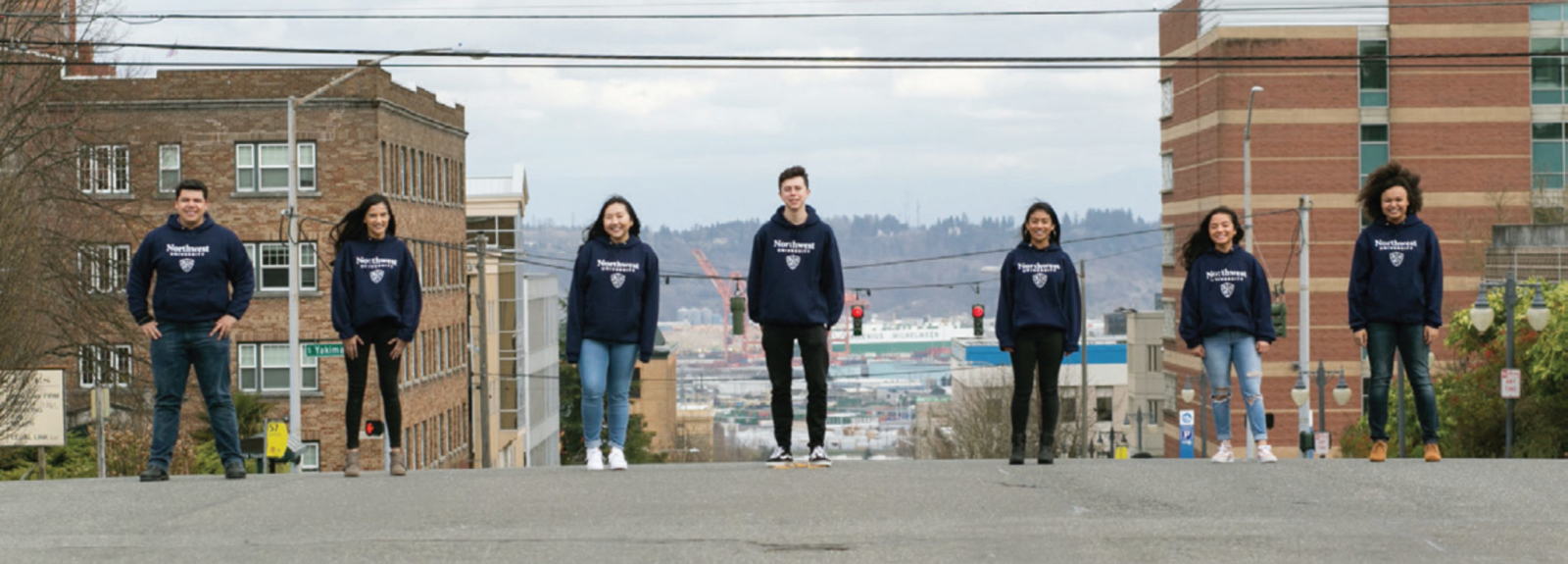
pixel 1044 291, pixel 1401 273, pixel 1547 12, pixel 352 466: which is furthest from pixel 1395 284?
pixel 1547 12

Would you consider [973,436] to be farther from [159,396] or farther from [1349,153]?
[159,396]

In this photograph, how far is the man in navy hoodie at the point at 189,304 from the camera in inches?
547

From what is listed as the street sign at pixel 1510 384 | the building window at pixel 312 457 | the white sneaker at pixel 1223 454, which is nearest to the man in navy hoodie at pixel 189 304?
the white sneaker at pixel 1223 454

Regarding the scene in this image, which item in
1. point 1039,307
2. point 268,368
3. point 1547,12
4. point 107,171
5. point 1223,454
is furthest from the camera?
point 1547,12

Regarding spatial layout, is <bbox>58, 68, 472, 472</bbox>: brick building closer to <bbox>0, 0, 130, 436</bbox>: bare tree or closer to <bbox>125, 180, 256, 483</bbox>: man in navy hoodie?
<bbox>0, 0, 130, 436</bbox>: bare tree

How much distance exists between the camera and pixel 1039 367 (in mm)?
14938

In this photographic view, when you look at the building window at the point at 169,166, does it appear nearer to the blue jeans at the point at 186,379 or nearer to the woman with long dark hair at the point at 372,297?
the blue jeans at the point at 186,379

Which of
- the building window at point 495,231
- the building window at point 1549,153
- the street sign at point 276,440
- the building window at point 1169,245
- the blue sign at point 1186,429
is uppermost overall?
the building window at point 1549,153

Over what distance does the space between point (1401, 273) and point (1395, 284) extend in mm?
94

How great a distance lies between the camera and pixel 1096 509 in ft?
40.3

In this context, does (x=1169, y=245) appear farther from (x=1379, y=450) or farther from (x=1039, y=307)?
(x=1039, y=307)

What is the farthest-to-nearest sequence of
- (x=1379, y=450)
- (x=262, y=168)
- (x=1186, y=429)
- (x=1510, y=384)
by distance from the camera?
(x=1186, y=429)
(x=262, y=168)
(x=1510, y=384)
(x=1379, y=450)

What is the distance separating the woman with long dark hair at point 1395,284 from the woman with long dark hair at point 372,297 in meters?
6.57

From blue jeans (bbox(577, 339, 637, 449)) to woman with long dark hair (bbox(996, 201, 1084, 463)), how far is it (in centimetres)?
263
